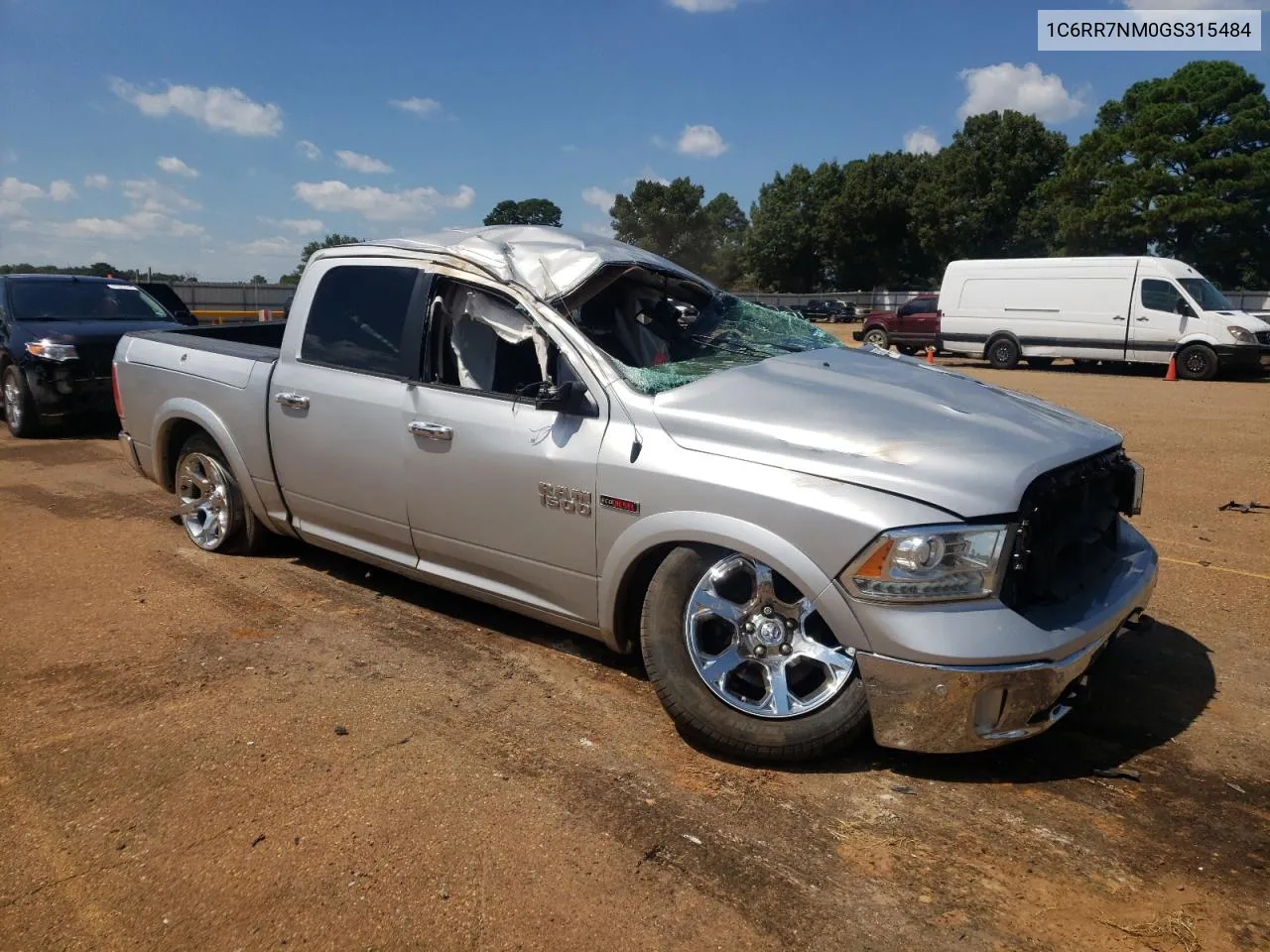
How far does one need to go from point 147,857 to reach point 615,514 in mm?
1805

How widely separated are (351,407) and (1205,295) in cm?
1897

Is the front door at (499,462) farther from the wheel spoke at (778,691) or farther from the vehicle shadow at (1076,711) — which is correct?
the wheel spoke at (778,691)

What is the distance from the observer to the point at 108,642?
4195mm

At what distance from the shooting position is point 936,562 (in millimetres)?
2789

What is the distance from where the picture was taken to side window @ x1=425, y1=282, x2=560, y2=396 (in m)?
3.97

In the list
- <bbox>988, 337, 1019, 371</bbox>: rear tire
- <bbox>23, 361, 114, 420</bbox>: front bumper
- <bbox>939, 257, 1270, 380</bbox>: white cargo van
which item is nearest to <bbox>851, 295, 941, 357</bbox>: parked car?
<bbox>939, 257, 1270, 380</bbox>: white cargo van

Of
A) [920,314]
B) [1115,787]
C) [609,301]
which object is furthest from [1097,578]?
[920,314]

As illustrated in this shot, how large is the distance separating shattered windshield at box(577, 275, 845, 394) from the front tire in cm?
94

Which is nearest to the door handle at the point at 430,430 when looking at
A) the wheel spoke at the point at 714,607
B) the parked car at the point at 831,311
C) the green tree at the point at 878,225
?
the wheel spoke at the point at 714,607

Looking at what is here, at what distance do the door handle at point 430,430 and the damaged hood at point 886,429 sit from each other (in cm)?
101

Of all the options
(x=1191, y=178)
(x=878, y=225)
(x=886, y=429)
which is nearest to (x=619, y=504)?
(x=886, y=429)

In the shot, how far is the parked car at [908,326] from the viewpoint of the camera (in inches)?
994

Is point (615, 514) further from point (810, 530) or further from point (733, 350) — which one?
point (733, 350)

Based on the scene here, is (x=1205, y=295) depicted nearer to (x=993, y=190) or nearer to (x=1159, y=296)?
(x=1159, y=296)
